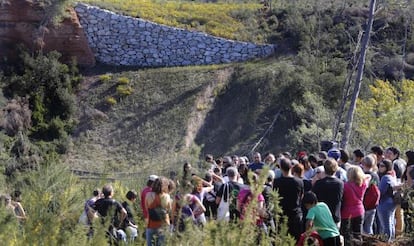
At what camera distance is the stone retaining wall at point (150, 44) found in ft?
131

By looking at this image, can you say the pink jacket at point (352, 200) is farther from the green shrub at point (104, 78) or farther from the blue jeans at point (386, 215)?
the green shrub at point (104, 78)

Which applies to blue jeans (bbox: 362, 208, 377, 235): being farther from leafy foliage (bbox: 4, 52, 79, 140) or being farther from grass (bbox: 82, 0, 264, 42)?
grass (bbox: 82, 0, 264, 42)

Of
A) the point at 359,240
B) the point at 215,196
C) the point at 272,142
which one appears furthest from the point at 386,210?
the point at 272,142

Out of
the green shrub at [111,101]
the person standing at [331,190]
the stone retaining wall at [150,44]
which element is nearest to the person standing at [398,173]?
the person standing at [331,190]

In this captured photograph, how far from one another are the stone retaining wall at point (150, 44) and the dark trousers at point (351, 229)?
99.9 ft

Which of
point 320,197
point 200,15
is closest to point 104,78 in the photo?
point 200,15

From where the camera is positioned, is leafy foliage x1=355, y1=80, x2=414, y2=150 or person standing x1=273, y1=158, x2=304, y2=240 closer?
person standing x1=273, y1=158, x2=304, y2=240

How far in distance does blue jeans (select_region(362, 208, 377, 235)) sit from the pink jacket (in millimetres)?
825

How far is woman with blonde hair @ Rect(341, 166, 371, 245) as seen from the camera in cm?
929

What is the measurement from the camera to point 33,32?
38375 mm

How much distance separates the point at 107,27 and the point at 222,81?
835 centimetres

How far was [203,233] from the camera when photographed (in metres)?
4.31

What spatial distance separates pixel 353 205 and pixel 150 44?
105 ft

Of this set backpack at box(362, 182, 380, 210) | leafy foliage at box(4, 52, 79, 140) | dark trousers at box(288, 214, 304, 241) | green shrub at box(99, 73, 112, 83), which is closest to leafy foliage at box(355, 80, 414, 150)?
green shrub at box(99, 73, 112, 83)
